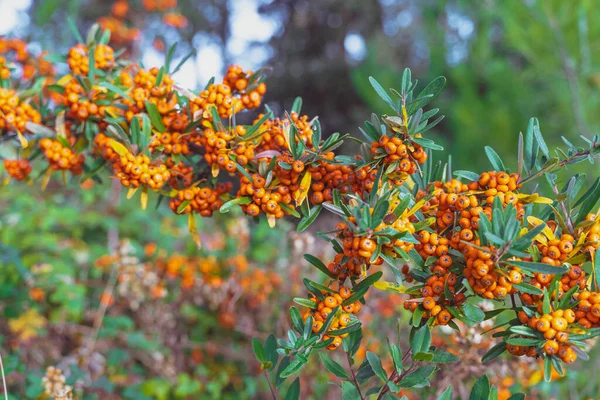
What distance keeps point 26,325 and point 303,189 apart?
135 cm

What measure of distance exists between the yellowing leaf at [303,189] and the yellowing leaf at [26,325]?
4.16 ft

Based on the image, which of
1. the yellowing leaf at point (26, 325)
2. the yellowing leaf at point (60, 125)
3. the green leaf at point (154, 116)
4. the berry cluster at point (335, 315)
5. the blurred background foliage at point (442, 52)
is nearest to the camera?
the berry cluster at point (335, 315)

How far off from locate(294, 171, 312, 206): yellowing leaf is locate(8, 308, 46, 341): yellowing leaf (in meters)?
1.27

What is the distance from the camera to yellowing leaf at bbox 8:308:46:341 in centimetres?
158

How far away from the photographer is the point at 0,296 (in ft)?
5.28

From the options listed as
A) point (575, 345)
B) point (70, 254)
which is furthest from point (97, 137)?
point (70, 254)

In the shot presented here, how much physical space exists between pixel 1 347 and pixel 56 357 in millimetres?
198

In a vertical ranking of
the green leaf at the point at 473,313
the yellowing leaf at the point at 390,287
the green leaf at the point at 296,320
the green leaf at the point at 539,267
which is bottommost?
the green leaf at the point at 296,320

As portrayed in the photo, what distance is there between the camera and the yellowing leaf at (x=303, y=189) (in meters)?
0.74

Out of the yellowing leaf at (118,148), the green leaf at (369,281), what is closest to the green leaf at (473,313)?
the green leaf at (369,281)

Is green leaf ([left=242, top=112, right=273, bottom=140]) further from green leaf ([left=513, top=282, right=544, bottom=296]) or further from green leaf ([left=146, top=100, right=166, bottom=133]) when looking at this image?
green leaf ([left=513, top=282, right=544, bottom=296])

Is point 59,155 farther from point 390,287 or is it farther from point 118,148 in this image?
point 390,287

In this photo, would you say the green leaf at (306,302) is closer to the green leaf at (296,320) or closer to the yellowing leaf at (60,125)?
the green leaf at (296,320)

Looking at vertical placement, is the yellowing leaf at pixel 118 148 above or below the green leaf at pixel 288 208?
above
